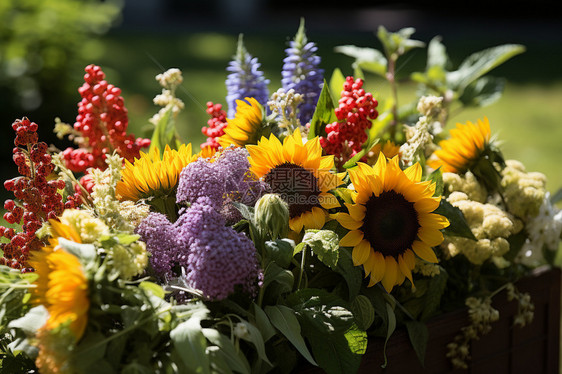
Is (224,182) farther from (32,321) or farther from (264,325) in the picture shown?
(32,321)

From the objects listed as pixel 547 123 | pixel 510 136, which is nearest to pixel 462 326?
pixel 510 136

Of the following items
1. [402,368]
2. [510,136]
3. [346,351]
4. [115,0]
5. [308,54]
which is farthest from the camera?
[115,0]

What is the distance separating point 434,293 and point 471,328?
138 mm

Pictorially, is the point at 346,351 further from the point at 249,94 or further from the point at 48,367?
the point at 249,94

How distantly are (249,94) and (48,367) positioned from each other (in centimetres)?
81

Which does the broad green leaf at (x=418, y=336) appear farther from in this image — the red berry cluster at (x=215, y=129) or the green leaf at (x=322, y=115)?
the red berry cluster at (x=215, y=129)

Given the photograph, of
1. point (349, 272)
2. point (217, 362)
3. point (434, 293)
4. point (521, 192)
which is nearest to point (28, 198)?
point (217, 362)

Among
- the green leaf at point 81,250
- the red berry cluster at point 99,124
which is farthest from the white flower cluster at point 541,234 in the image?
the green leaf at point 81,250

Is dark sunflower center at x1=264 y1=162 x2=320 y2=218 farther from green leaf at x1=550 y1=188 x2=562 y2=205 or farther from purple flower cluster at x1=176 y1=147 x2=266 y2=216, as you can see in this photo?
green leaf at x1=550 y1=188 x2=562 y2=205

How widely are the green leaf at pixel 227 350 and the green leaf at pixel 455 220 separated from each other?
512 millimetres

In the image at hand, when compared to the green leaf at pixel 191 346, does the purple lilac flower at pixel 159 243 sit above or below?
above

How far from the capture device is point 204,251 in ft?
3.26

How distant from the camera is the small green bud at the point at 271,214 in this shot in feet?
3.58

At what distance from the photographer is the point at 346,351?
1.11 m
